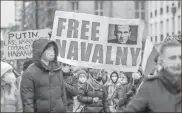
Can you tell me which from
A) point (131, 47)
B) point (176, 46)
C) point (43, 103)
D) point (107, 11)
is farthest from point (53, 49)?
point (107, 11)

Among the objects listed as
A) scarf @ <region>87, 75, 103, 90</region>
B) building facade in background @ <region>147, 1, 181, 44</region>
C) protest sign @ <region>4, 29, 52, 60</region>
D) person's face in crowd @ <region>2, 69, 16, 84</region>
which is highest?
building facade in background @ <region>147, 1, 181, 44</region>

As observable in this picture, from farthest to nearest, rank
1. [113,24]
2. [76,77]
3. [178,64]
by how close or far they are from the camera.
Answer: [76,77], [113,24], [178,64]

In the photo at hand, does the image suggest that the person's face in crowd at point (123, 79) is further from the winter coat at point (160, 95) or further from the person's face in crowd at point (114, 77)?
the winter coat at point (160, 95)

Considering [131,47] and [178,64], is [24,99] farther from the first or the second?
[131,47]

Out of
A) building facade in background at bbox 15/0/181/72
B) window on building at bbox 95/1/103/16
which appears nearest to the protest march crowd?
building facade in background at bbox 15/0/181/72

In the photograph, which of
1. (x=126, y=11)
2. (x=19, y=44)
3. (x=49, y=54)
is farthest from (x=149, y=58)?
(x=126, y=11)

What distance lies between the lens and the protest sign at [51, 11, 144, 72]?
12383 mm

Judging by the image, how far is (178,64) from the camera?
5926 mm

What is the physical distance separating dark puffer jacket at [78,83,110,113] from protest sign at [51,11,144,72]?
41.5 inches

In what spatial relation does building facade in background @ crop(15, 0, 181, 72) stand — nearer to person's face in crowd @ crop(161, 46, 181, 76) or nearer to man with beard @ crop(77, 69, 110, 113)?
man with beard @ crop(77, 69, 110, 113)

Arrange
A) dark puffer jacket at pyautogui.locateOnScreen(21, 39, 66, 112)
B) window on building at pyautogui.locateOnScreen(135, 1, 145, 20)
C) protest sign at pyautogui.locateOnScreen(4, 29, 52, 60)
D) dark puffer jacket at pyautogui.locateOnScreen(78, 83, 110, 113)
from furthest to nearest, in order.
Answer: window on building at pyautogui.locateOnScreen(135, 1, 145, 20) → protest sign at pyautogui.locateOnScreen(4, 29, 52, 60) → dark puffer jacket at pyautogui.locateOnScreen(78, 83, 110, 113) → dark puffer jacket at pyautogui.locateOnScreen(21, 39, 66, 112)

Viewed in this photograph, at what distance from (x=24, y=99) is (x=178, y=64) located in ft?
10.9

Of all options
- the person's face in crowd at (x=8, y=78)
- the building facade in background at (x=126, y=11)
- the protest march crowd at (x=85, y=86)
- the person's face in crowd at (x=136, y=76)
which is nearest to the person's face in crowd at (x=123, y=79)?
the protest march crowd at (x=85, y=86)

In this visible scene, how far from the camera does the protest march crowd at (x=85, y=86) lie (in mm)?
5977
